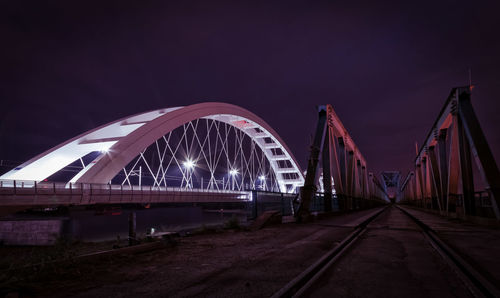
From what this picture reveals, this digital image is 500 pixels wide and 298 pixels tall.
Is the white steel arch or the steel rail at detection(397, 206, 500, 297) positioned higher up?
the white steel arch

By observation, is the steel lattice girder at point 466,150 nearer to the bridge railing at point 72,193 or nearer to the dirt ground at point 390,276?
the dirt ground at point 390,276

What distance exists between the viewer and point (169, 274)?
14.0 feet

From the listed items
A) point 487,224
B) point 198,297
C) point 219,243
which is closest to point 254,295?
point 198,297

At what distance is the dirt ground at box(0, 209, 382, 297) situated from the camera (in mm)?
3467

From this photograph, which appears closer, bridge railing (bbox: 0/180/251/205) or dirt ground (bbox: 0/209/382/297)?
dirt ground (bbox: 0/209/382/297)

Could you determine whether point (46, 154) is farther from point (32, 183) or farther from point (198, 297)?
point (198, 297)

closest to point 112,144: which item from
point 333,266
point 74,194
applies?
point 74,194

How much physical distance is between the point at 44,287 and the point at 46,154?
29.7 m

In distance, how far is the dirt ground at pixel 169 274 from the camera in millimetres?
3467

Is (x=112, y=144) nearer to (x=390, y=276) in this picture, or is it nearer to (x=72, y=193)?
→ (x=72, y=193)

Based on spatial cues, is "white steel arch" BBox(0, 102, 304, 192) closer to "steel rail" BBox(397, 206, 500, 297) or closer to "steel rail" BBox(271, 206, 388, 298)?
"steel rail" BBox(271, 206, 388, 298)

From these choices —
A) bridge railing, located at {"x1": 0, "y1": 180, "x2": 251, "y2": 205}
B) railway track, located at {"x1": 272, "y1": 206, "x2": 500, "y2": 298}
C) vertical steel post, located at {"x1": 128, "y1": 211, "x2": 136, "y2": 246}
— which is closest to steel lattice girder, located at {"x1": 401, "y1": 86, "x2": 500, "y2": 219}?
railway track, located at {"x1": 272, "y1": 206, "x2": 500, "y2": 298}

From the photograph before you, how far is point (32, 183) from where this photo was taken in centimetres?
2170

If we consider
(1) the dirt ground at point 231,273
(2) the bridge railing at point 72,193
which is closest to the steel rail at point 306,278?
(1) the dirt ground at point 231,273
